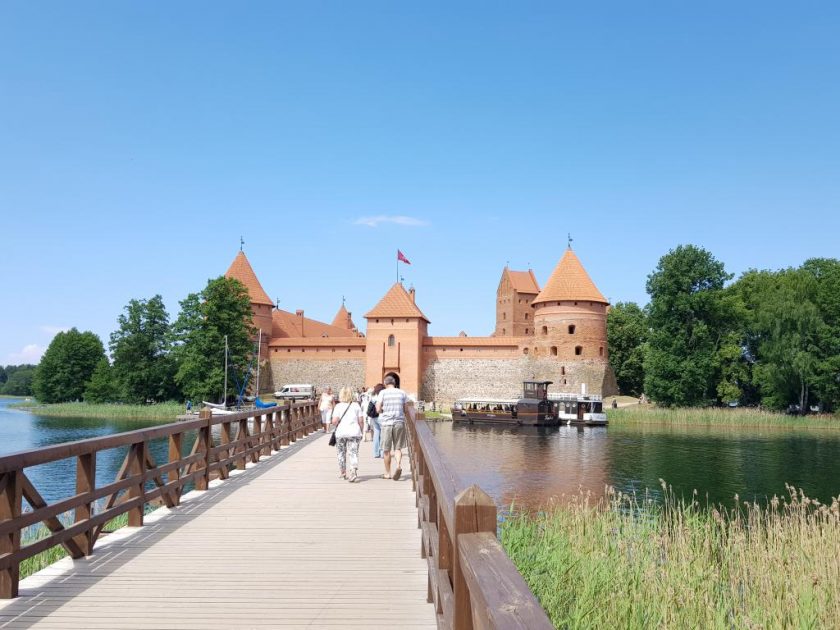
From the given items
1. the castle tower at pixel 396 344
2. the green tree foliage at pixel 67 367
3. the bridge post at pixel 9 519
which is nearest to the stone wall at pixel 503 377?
the castle tower at pixel 396 344

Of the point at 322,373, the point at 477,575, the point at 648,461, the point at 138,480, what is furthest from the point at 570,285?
the point at 477,575

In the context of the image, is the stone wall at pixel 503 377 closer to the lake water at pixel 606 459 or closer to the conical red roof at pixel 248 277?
the lake water at pixel 606 459

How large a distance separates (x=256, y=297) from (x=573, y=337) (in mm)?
20228

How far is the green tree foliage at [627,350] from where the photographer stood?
46.4 m

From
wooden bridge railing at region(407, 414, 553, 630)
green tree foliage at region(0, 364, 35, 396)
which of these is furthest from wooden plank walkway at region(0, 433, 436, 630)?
green tree foliage at region(0, 364, 35, 396)

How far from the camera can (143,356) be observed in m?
42.2

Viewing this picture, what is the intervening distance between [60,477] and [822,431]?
Answer: 29287 mm

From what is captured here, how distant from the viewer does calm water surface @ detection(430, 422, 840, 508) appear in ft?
52.3

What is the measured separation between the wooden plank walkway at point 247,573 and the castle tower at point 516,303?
192 ft

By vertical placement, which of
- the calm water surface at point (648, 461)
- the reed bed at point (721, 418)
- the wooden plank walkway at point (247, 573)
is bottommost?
the calm water surface at point (648, 461)

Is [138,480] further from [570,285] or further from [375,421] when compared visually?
[570,285]

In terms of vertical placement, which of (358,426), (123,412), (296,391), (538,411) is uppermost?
(358,426)

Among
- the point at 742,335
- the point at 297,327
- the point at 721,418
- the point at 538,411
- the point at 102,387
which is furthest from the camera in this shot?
the point at 297,327

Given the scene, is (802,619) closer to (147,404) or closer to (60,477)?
(60,477)
